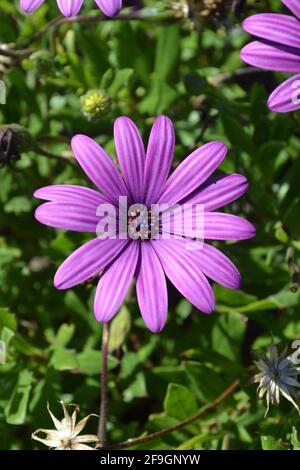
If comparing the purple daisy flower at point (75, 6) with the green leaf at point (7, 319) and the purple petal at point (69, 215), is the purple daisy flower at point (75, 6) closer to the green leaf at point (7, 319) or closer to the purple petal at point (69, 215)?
the purple petal at point (69, 215)

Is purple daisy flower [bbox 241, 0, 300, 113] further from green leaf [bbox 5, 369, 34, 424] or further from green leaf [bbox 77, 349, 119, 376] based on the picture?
green leaf [bbox 5, 369, 34, 424]

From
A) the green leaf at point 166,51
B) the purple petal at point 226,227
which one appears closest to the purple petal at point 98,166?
the purple petal at point 226,227

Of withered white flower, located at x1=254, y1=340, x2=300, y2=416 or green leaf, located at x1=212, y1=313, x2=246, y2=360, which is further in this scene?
green leaf, located at x1=212, y1=313, x2=246, y2=360

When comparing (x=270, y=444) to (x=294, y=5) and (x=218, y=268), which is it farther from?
(x=294, y=5)

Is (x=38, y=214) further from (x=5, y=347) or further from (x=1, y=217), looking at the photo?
(x=1, y=217)

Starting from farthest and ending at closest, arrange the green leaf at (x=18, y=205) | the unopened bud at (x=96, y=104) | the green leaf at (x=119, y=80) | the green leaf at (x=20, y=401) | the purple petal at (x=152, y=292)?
the green leaf at (x=18, y=205), the green leaf at (x=119, y=80), the unopened bud at (x=96, y=104), the green leaf at (x=20, y=401), the purple petal at (x=152, y=292)

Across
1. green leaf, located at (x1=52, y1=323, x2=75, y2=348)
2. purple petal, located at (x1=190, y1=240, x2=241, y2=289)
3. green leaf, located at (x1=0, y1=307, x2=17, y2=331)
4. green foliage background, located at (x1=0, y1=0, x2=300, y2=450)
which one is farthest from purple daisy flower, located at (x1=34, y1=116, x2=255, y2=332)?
green leaf, located at (x1=52, y1=323, x2=75, y2=348)

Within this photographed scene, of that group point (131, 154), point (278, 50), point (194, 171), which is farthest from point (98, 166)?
point (278, 50)
